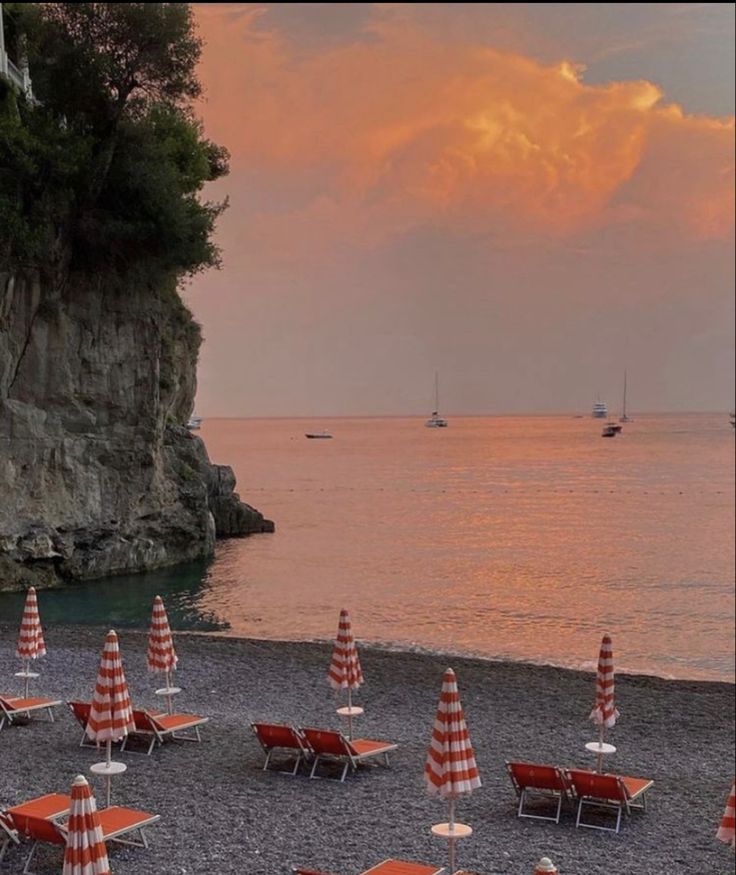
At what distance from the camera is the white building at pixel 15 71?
111ft

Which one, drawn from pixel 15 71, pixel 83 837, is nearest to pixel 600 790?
pixel 83 837

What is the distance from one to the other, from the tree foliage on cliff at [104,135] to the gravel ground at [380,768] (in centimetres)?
2016

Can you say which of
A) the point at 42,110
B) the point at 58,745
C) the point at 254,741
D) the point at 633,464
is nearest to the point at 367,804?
the point at 254,741

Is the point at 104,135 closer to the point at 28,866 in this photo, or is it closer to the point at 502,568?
the point at 502,568

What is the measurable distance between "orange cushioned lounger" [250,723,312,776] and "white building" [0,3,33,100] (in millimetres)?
29680

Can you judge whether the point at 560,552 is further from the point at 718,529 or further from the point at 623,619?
the point at 623,619

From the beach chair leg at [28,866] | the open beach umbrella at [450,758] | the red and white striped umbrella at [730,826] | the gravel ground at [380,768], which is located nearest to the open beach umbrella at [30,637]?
the gravel ground at [380,768]

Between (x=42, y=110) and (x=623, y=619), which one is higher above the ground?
(x=42, y=110)

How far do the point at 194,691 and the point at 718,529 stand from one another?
4874cm

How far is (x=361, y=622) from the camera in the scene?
101ft

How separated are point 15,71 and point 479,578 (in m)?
28.7

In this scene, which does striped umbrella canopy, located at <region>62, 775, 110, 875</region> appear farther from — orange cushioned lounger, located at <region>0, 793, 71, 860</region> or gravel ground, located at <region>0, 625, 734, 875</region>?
gravel ground, located at <region>0, 625, 734, 875</region>

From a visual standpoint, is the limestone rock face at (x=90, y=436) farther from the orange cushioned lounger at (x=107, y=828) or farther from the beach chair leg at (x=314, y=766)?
the orange cushioned lounger at (x=107, y=828)

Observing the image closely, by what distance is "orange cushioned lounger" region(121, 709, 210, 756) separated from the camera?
1374 centimetres
